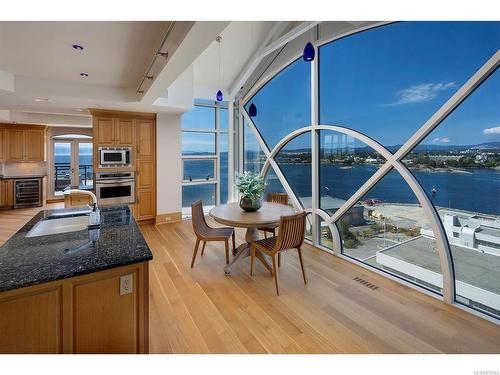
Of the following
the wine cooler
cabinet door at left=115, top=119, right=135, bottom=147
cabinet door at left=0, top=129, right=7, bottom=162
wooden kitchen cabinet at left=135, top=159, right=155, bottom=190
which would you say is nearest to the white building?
wooden kitchen cabinet at left=135, top=159, right=155, bottom=190

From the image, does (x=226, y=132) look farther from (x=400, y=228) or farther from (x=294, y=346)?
(x=294, y=346)

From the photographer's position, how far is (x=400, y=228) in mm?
3252

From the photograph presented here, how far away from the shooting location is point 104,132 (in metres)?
5.11

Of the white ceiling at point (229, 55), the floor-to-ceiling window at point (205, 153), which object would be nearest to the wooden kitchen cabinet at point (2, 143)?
the floor-to-ceiling window at point (205, 153)

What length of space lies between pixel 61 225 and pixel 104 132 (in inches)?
130

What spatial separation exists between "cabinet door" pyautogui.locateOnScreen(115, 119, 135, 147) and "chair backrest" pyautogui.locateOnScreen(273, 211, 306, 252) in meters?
4.08

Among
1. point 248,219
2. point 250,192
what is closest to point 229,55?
point 250,192

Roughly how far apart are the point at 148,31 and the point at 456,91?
315 centimetres

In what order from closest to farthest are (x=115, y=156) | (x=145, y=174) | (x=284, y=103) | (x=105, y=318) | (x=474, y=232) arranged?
(x=105, y=318) < (x=474, y=232) < (x=284, y=103) < (x=115, y=156) < (x=145, y=174)

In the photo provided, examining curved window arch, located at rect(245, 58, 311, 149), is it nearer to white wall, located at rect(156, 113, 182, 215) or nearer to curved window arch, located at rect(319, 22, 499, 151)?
curved window arch, located at rect(319, 22, 499, 151)

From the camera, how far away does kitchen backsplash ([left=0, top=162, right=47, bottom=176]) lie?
710cm

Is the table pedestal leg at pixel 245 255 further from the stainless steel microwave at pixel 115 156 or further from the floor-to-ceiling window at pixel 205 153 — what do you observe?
the stainless steel microwave at pixel 115 156

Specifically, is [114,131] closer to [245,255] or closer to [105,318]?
[245,255]
